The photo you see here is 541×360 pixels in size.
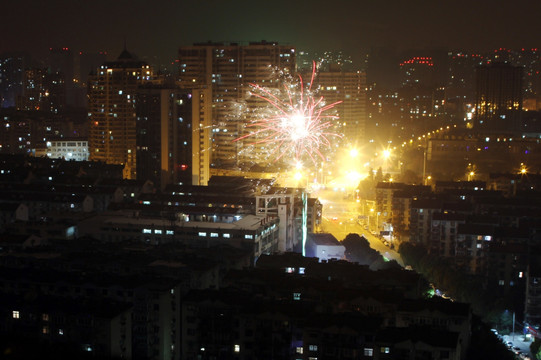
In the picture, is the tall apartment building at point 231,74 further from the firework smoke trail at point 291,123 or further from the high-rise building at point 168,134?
the high-rise building at point 168,134

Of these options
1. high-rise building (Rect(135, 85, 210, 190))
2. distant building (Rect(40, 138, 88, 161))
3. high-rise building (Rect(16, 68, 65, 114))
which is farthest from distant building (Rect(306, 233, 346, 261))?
high-rise building (Rect(16, 68, 65, 114))

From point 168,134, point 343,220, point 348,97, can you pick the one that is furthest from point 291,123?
point 348,97

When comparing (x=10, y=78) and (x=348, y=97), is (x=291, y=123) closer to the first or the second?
(x=348, y=97)

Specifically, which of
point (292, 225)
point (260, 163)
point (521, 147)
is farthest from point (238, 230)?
point (521, 147)

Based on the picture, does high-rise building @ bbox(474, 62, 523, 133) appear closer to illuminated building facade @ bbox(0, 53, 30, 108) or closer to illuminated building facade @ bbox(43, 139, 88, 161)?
illuminated building facade @ bbox(43, 139, 88, 161)

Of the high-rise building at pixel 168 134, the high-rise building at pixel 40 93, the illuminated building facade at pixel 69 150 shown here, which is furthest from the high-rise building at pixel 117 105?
the high-rise building at pixel 40 93

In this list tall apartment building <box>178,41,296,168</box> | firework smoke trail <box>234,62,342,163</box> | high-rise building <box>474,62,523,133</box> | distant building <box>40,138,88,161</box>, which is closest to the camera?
firework smoke trail <box>234,62,342,163</box>
